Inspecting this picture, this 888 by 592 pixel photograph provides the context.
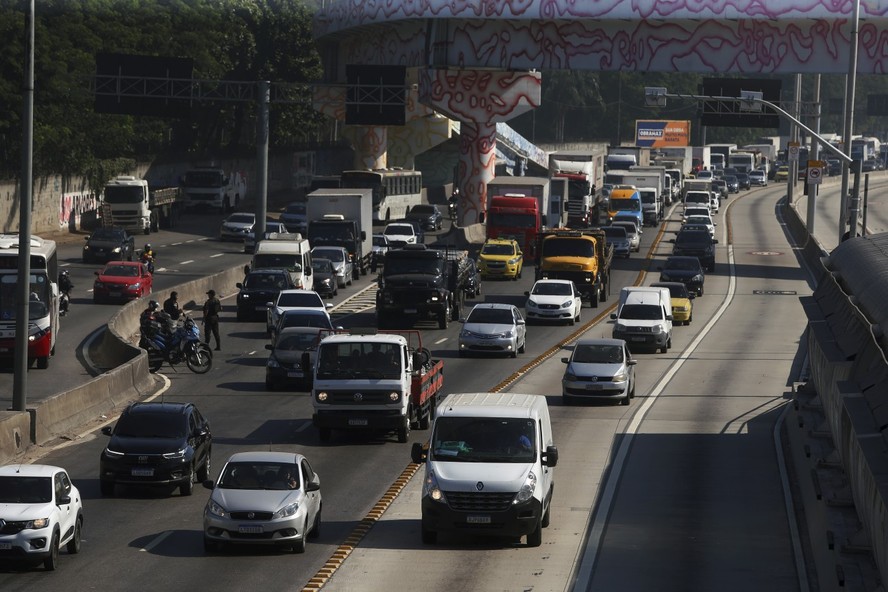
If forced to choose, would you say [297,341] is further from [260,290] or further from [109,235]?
[109,235]

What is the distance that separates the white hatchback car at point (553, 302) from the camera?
58.2 metres

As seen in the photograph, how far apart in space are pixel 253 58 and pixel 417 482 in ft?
310

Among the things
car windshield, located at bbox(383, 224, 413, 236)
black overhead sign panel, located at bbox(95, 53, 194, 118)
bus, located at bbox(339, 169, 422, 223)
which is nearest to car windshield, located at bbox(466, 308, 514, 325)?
black overhead sign panel, located at bbox(95, 53, 194, 118)

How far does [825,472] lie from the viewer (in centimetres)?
2403

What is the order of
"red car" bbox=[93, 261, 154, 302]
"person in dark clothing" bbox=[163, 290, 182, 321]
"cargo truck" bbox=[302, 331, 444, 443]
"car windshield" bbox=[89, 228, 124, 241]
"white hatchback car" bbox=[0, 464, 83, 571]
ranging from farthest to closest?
"car windshield" bbox=[89, 228, 124, 241] → "red car" bbox=[93, 261, 154, 302] → "person in dark clothing" bbox=[163, 290, 182, 321] → "cargo truck" bbox=[302, 331, 444, 443] → "white hatchback car" bbox=[0, 464, 83, 571]

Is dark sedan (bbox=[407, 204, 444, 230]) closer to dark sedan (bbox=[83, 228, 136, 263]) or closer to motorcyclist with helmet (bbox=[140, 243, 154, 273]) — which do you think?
dark sedan (bbox=[83, 228, 136, 263])

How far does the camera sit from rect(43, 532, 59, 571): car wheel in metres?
22.9

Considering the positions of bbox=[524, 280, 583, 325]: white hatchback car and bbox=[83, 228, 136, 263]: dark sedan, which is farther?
bbox=[83, 228, 136, 263]: dark sedan

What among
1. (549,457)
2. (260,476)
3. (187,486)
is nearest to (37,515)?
(260,476)

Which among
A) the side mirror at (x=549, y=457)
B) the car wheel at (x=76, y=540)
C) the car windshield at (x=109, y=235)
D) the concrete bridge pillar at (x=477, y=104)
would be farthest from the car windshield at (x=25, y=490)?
the concrete bridge pillar at (x=477, y=104)

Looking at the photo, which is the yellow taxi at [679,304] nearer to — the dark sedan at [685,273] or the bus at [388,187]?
the dark sedan at [685,273]

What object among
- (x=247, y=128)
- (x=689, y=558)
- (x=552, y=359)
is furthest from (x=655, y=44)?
(x=247, y=128)

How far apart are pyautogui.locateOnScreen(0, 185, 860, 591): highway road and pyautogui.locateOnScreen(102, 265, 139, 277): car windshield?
6141mm

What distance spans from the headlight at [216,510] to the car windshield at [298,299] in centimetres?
2820
